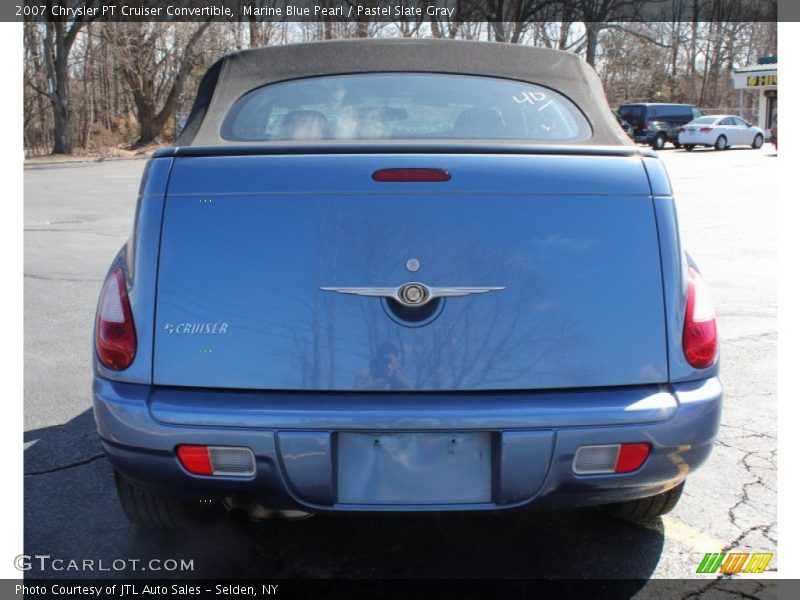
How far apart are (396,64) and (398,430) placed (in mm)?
1864

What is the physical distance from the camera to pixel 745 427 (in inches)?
166

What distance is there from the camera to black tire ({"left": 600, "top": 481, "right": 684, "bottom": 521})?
2.94 meters

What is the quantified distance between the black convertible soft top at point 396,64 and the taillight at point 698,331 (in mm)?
990

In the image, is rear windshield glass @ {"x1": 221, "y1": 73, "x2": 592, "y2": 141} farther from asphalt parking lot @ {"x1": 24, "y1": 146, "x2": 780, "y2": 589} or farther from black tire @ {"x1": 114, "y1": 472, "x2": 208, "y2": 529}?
asphalt parking lot @ {"x1": 24, "y1": 146, "x2": 780, "y2": 589}

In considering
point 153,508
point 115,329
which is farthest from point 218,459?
point 153,508

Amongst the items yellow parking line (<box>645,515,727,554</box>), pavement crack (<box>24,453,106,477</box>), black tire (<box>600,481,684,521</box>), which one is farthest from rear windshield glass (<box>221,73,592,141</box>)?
pavement crack (<box>24,453,106,477</box>)

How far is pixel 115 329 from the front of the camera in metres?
2.50

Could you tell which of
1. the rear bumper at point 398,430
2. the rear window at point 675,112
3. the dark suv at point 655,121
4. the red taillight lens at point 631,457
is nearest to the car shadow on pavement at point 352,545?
the rear bumper at point 398,430

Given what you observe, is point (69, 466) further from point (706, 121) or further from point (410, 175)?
point (706, 121)

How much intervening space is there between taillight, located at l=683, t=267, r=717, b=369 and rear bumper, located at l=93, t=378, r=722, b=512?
133 mm

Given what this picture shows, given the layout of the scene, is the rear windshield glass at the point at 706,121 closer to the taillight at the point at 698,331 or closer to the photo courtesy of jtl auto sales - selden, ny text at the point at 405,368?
the photo courtesy of jtl auto sales - selden, ny text at the point at 405,368

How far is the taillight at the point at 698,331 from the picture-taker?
2.47 meters

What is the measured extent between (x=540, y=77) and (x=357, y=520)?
2012 mm

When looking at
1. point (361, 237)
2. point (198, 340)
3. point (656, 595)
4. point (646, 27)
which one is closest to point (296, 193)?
point (361, 237)
